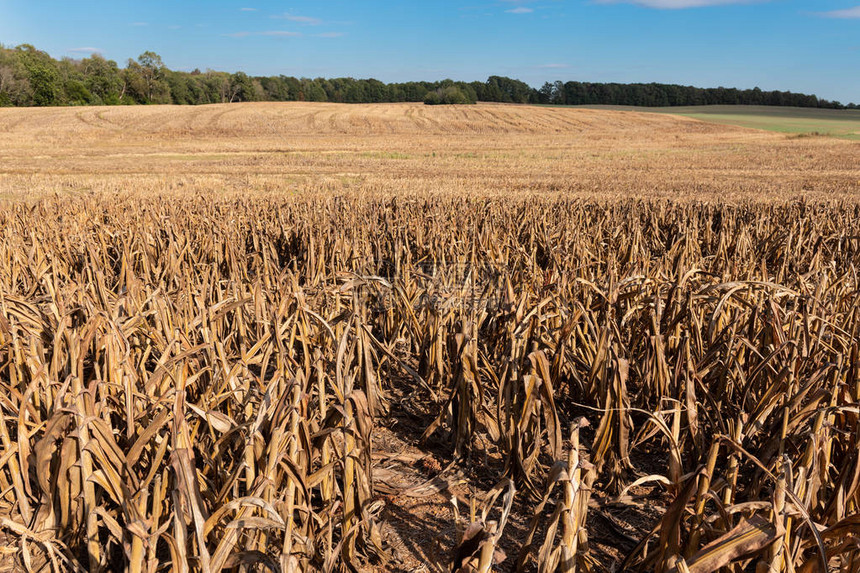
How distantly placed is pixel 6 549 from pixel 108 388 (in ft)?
1.81

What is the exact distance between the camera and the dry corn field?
1.32 metres

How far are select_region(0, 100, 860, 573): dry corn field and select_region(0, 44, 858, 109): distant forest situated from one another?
5754 cm

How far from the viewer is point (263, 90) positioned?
71.8 m

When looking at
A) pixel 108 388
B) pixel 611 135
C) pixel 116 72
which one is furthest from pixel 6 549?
pixel 116 72

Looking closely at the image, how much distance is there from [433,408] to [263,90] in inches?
3023

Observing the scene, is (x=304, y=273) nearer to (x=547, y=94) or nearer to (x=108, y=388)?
(x=108, y=388)

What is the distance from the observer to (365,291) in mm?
3201

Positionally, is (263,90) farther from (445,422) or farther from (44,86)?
(445,422)

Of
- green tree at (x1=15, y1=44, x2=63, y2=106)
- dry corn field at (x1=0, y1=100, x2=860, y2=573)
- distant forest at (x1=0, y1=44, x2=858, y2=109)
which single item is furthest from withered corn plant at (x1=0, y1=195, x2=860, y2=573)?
green tree at (x1=15, y1=44, x2=63, y2=106)

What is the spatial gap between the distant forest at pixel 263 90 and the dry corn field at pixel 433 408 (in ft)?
189

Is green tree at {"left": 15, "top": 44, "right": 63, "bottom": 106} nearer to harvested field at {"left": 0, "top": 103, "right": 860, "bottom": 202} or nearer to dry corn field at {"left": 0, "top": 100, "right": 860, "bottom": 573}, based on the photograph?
harvested field at {"left": 0, "top": 103, "right": 860, "bottom": 202}

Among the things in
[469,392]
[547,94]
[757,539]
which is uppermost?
[547,94]

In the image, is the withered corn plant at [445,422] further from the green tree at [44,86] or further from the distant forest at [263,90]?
the green tree at [44,86]

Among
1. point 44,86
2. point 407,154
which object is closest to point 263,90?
point 44,86
